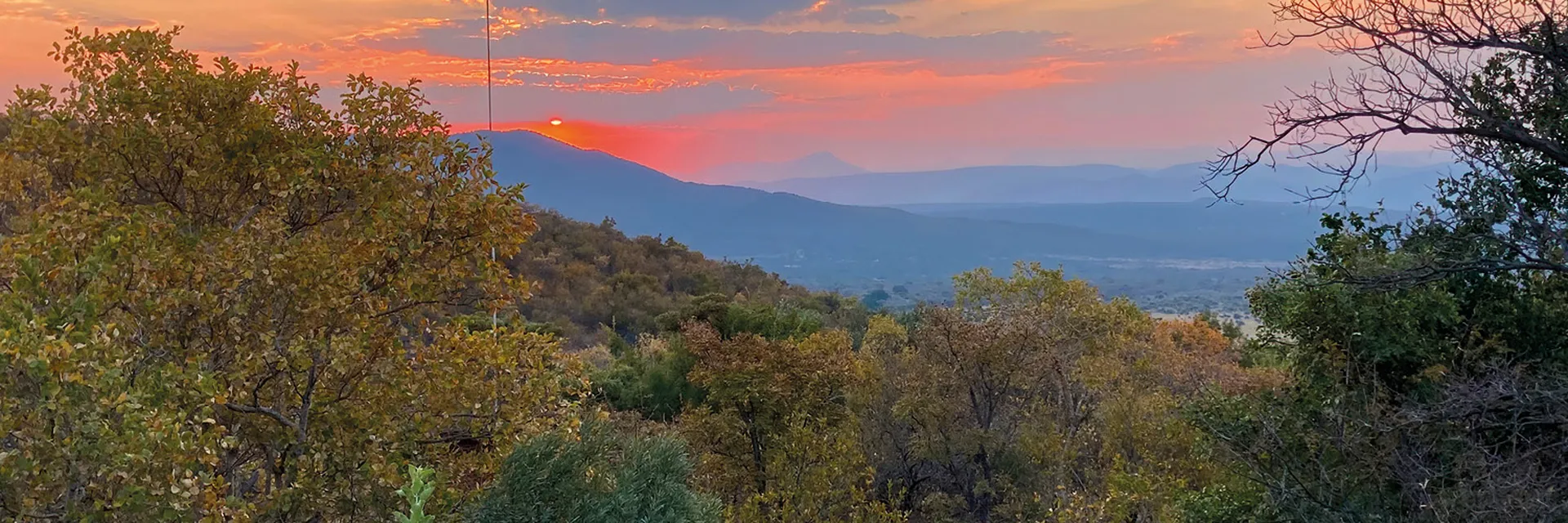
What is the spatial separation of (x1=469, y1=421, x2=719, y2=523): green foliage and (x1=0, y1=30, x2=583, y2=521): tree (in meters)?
1.14

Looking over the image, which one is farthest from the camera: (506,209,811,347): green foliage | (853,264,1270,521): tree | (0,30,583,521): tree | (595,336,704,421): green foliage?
(506,209,811,347): green foliage

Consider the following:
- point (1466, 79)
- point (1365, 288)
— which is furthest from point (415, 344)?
point (1466, 79)

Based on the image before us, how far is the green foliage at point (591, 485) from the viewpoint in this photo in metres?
5.00

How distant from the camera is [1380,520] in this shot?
7.65 meters

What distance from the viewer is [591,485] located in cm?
519

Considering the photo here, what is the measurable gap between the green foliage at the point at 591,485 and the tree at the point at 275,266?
3.73 ft

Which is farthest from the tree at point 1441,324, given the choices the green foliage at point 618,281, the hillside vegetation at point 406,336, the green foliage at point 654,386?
the green foliage at point 618,281

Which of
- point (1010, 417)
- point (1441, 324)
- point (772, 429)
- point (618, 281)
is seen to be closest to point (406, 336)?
point (772, 429)

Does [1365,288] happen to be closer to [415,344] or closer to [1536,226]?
[1536,226]

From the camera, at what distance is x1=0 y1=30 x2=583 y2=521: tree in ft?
17.0

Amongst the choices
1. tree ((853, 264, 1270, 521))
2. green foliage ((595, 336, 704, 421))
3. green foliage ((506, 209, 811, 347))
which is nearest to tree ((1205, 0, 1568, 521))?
tree ((853, 264, 1270, 521))

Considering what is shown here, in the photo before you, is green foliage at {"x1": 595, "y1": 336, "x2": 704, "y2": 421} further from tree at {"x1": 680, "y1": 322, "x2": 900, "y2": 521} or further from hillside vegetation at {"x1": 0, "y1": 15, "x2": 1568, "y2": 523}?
hillside vegetation at {"x1": 0, "y1": 15, "x2": 1568, "y2": 523}

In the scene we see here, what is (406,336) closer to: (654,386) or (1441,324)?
(1441,324)

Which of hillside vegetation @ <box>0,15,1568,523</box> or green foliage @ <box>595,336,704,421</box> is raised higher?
hillside vegetation @ <box>0,15,1568,523</box>
